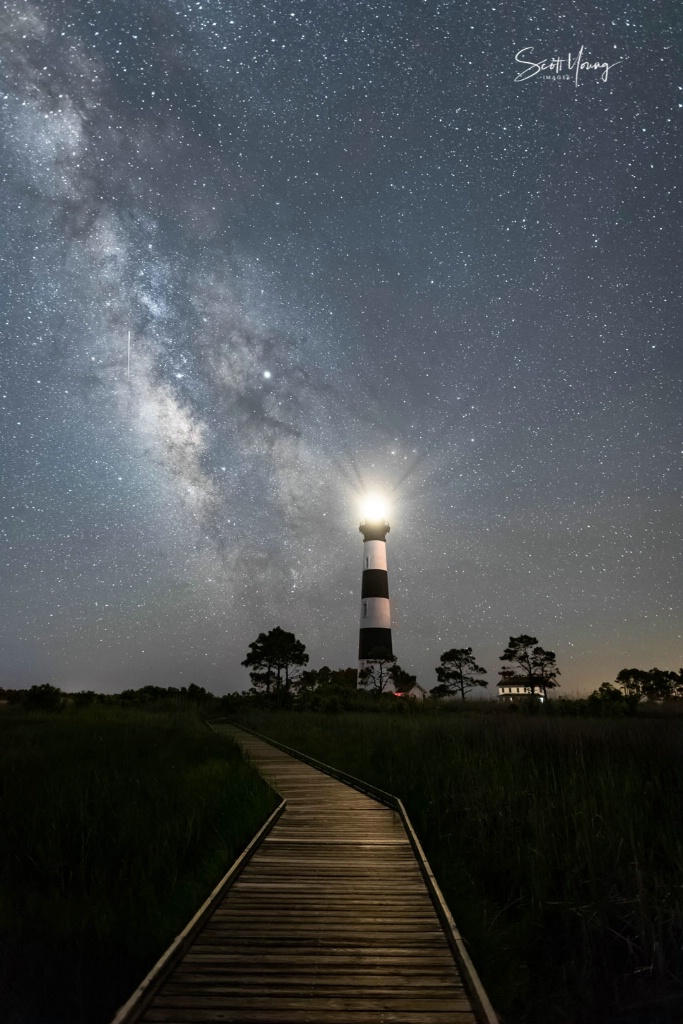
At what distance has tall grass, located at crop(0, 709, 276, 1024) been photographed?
597cm

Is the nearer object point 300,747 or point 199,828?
point 199,828

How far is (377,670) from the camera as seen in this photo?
172 ft

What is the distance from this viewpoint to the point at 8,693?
47.3 metres

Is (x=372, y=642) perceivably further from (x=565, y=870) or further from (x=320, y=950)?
(x=320, y=950)


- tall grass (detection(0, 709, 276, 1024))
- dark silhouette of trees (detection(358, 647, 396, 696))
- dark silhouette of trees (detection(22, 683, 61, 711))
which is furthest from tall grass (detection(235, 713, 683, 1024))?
dark silhouette of trees (detection(358, 647, 396, 696))

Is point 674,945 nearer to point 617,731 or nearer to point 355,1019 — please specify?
point 355,1019

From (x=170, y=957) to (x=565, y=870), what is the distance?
16.2 ft

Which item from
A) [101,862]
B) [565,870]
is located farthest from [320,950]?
[101,862]

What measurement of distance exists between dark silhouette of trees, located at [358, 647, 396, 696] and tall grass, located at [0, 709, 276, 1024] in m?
38.1

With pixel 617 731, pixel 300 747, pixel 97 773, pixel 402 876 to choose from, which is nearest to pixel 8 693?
pixel 300 747

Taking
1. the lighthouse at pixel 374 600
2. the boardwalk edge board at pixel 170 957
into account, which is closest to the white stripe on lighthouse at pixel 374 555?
the lighthouse at pixel 374 600

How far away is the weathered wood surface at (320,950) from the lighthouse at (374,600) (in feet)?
144

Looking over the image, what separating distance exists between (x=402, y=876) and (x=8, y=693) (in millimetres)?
47089

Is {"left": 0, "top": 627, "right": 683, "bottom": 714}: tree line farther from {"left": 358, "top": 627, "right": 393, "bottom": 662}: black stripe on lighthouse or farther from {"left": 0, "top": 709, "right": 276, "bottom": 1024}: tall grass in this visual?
{"left": 0, "top": 709, "right": 276, "bottom": 1024}: tall grass
